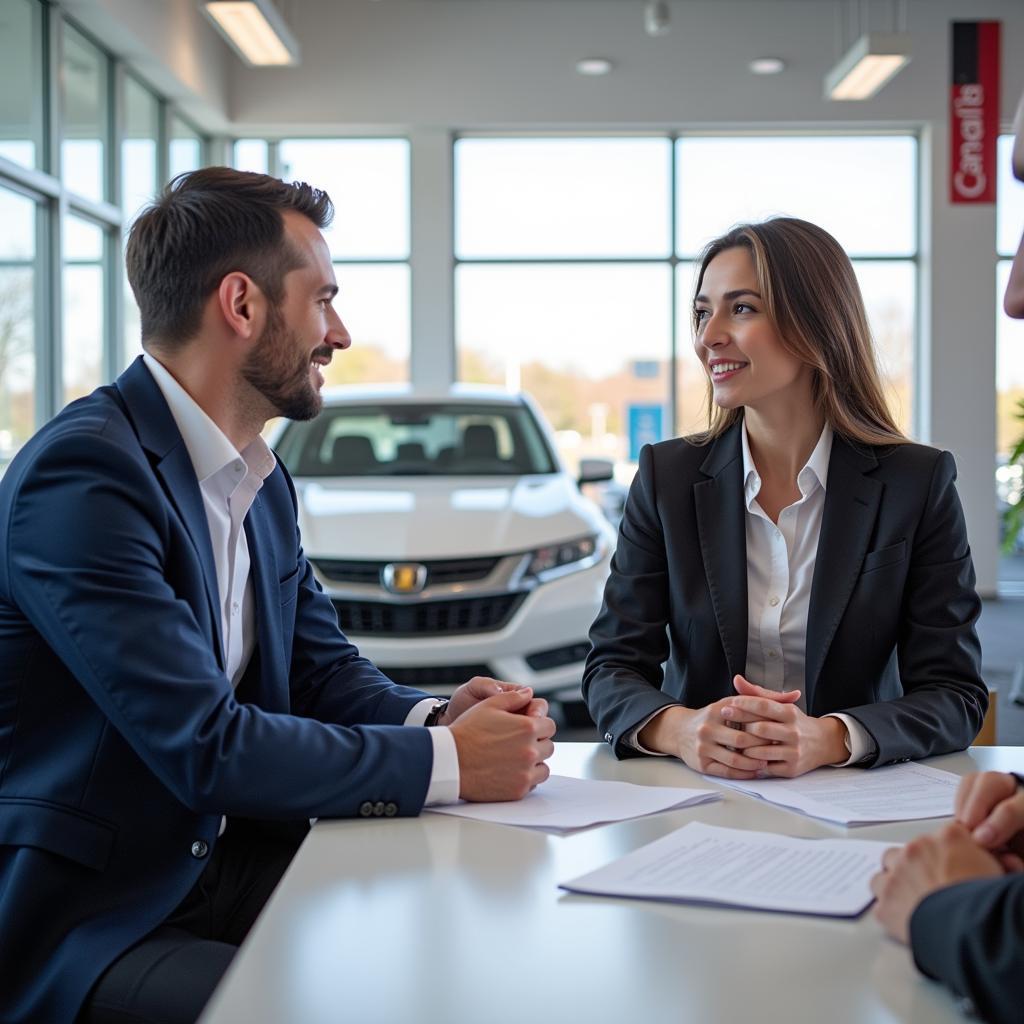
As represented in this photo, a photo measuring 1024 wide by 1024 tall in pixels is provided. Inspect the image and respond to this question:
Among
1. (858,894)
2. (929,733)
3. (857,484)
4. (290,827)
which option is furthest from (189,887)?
(857,484)

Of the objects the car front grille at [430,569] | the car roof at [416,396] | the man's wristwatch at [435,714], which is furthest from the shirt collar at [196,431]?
the car roof at [416,396]

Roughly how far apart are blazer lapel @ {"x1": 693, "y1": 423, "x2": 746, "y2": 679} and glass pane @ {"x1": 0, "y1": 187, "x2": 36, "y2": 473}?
472 cm

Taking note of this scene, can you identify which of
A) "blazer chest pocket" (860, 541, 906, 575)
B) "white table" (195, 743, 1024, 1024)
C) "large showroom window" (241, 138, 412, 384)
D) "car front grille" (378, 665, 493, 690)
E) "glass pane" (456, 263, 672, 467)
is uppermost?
"large showroom window" (241, 138, 412, 384)

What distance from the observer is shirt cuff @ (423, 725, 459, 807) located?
1.41 meters

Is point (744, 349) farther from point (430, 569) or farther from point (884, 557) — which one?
point (430, 569)

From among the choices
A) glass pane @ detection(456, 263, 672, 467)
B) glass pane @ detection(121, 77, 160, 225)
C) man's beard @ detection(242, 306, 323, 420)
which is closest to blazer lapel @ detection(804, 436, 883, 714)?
man's beard @ detection(242, 306, 323, 420)

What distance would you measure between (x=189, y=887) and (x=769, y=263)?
1406 mm

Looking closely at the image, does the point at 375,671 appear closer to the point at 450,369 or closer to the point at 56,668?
the point at 56,668

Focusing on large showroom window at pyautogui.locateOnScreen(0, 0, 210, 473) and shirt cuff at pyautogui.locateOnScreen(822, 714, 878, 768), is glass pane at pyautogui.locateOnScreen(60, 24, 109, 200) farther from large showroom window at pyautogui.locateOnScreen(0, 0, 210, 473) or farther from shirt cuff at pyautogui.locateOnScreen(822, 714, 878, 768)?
shirt cuff at pyautogui.locateOnScreen(822, 714, 878, 768)

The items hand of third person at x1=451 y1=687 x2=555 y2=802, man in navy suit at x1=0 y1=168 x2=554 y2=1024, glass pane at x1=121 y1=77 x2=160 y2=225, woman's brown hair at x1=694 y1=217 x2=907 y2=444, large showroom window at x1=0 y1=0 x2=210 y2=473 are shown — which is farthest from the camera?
glass pane at x1=121 y1=77 x2=160 y2=225

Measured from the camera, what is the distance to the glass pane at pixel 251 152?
31.0 feet

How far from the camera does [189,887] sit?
1.44 m

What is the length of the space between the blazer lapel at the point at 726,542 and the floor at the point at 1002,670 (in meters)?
1.39

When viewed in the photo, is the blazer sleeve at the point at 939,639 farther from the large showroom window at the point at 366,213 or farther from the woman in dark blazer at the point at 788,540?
the large showroom window at the point at 366,213
